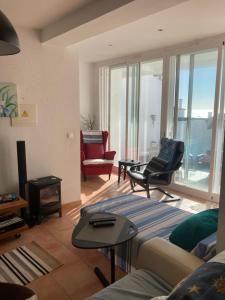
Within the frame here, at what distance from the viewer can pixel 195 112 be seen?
4297mm

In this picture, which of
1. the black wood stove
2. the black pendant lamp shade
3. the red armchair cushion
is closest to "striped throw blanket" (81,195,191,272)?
the black wood stove

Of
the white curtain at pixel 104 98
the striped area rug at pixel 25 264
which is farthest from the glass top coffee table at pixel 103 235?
the white curtain at pixel 104 98

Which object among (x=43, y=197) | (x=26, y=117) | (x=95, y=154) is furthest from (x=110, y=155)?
(x=26, y=117)

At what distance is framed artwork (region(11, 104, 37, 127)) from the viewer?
3193 mm

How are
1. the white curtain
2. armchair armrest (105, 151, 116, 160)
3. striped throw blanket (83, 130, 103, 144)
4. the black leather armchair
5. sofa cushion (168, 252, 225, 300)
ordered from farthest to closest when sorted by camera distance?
the white curtain → striped throw blanket (83, 130, 103, 144) → armchair armrest (105, 151, 116, 160) → the black leather armchair → sofa cushion (168, 252, 225, 300)

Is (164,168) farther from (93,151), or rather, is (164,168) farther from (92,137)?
(92,137)

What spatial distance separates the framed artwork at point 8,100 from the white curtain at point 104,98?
3.05 metres

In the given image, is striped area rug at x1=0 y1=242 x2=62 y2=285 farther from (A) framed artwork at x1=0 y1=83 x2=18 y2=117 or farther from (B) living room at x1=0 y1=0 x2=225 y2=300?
(A) framed artwork at x1=0 y1=83 x2=18 y2=117

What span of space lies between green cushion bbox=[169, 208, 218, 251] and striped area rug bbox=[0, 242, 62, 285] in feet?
4.21

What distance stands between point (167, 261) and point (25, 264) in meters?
1.50

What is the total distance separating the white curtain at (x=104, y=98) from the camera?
5879 millimetres

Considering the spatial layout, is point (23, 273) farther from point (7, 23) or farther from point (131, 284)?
point (7, 23)

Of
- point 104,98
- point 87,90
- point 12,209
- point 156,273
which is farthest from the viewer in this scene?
point 87,90

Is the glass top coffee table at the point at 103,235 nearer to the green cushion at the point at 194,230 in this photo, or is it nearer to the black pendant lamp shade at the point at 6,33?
the green cushion at the point at 194,230
